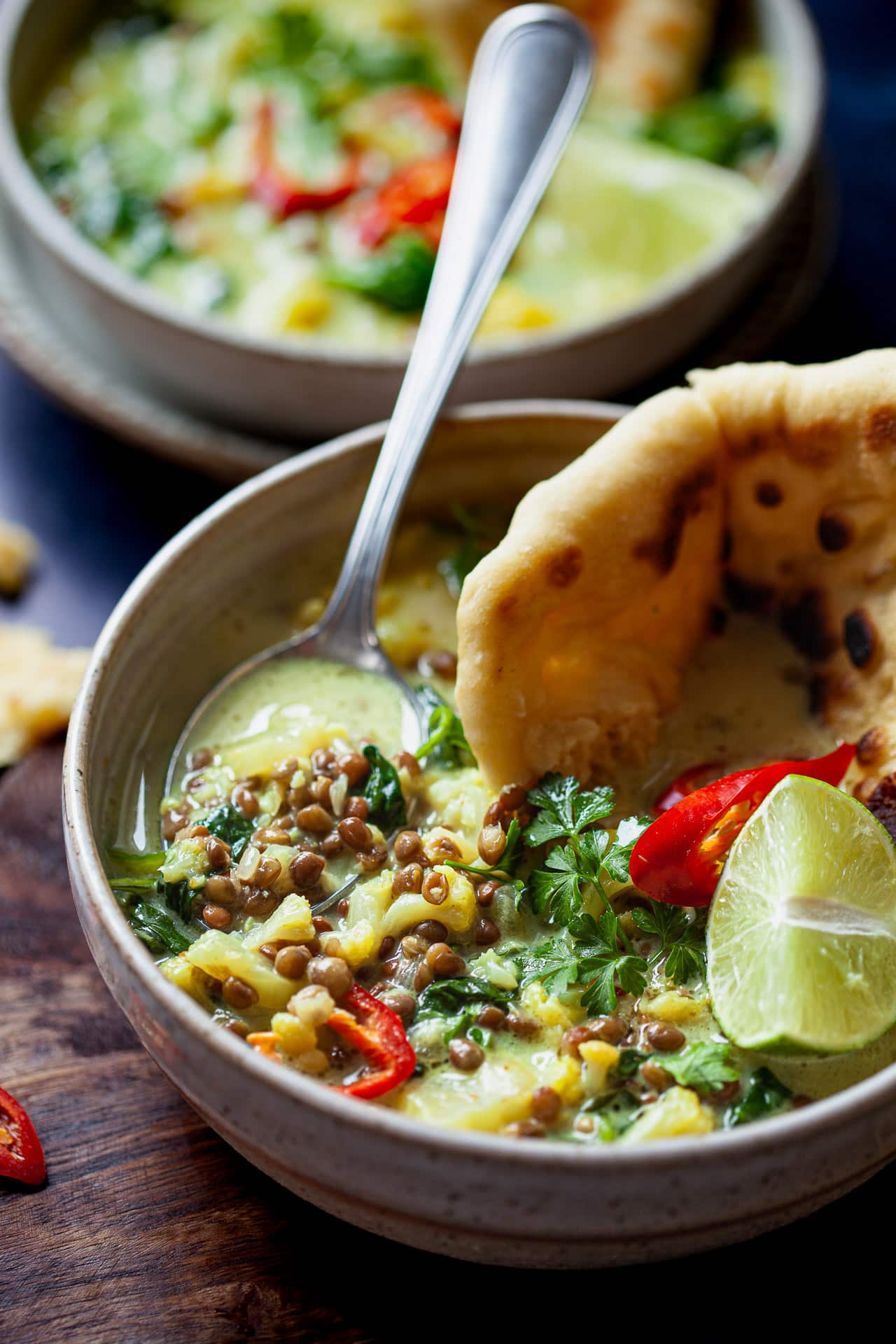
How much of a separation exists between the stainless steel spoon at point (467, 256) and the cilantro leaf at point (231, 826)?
187 millimetres

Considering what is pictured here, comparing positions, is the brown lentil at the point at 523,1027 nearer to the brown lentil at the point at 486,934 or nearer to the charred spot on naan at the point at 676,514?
the brown lentil at the point at 486,934

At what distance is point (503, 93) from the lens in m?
3.89

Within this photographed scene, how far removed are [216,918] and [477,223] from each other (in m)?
1.97

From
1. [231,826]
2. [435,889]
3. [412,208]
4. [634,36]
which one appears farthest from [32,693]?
[634,36]

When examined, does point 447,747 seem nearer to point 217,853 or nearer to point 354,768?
point 354,768

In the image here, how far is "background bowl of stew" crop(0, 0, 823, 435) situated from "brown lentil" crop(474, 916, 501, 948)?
1755mm

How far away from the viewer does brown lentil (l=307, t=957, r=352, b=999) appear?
2.50m

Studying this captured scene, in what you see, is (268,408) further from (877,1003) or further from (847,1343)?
(847,1343)

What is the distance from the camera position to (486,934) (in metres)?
2.66

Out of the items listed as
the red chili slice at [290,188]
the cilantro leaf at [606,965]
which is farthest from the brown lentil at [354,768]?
the red chili slice at [290,188]

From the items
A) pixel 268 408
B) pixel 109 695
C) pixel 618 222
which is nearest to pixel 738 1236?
pixel 109 695

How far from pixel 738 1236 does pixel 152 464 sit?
3110 mm

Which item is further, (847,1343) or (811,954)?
(847,1343)

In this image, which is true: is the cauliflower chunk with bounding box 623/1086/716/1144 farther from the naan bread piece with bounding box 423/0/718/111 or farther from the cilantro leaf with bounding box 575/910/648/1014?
the naan bread piece with bounding box 423/0/718/111
